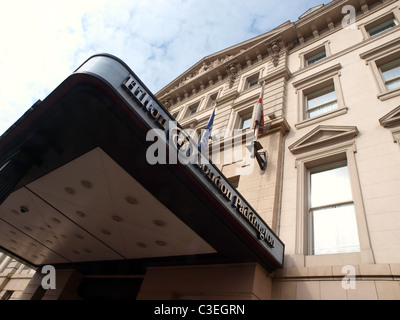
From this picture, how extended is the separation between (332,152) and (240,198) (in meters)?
4.57

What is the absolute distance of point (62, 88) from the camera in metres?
4.73

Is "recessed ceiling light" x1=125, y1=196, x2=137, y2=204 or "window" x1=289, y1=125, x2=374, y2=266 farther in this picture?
"window" x1=289, y1=125, x2=374, y2=266

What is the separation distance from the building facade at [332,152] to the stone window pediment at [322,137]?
4 centimetres

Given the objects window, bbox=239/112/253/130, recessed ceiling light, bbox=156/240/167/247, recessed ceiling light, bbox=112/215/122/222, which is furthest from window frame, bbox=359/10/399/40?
recessed ceiling light, bbox=112/215/122/222

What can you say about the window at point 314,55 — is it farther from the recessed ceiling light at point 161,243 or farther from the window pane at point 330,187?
the recessed ceiling light at point 161,243

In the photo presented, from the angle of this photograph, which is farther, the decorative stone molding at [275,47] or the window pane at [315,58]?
the decorative stone molding at [275,47]

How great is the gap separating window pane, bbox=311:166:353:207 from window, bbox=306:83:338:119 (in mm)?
3599

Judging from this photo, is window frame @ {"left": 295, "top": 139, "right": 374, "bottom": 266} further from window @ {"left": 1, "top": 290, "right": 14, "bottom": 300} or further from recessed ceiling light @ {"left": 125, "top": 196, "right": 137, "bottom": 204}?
window @ {"left": 1, "top": 290, "right": 14, "bottom": 300}

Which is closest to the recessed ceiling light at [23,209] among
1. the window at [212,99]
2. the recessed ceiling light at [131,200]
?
the recessed ceiling light at [131,200]

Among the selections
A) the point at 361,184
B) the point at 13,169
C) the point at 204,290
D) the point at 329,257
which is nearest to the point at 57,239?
the point at 13,169

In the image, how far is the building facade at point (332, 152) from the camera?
21.0 ft

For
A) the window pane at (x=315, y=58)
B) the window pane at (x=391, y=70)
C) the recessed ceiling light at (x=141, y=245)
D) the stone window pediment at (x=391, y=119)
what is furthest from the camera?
the window pane at (x=315, y=58)

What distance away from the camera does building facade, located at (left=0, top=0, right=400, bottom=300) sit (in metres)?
5.48

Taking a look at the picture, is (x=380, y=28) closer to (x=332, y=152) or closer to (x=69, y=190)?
(x=332, y=152)
